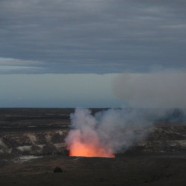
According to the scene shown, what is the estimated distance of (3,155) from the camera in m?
88.9

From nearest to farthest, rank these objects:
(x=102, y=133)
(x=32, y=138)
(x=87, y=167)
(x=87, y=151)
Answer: (x=87, y=167) < (x=87, y=151) < (x=102, y=133) < (x=32, y=138)

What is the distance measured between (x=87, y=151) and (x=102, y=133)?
612 cm

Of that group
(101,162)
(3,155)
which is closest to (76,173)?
(101,162)

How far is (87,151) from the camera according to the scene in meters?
93.1

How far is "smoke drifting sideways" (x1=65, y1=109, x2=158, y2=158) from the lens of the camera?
93.9 m

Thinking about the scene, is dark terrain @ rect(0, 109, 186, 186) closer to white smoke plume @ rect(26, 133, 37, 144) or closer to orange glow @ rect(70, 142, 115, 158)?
white smoke plume @ rect(26, 133, 37, 144)

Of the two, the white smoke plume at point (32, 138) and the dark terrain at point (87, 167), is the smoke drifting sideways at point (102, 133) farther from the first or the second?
the white smoke plume at point (32, 138)

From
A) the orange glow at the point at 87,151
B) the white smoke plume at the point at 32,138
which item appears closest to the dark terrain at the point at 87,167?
the white smoke plume at the point at 32,138

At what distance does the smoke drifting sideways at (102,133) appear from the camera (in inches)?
3698

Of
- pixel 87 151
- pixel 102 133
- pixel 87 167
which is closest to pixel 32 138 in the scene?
pixel 102 133

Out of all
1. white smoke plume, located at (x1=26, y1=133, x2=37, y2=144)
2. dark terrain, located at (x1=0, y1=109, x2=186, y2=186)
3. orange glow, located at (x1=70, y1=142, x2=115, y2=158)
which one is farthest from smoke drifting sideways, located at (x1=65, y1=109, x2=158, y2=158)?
white smoke plume, located at (x1=26, y1=133, x2=37, y2=144)

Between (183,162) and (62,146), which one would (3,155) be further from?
(183,162)

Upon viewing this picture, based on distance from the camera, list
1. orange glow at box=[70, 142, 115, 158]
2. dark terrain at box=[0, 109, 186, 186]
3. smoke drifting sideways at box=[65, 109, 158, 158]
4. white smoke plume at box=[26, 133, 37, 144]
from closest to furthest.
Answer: dark terrain at box=[0, 109, 186, 186], orange glow at box=[70, 142, 115, 158], smoke drifting sideways at box=[65, 109, 158, 158], white smoke plume at box=[26, 133, 37, 144]

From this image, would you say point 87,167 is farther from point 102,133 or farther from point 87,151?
point 102,133
